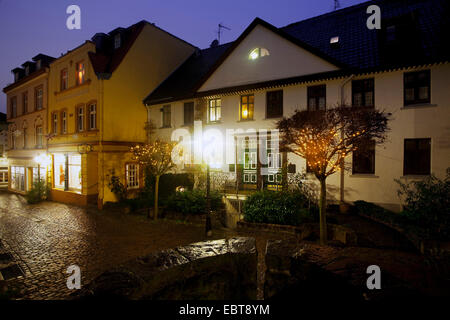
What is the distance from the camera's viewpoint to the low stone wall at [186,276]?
6.40 ft

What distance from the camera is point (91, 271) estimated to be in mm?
6574

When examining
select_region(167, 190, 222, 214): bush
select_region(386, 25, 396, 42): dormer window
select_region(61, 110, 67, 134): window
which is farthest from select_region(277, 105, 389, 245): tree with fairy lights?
select_region(61, 110, 67, 134): window

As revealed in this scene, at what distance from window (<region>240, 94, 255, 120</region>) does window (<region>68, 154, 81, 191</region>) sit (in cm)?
1109

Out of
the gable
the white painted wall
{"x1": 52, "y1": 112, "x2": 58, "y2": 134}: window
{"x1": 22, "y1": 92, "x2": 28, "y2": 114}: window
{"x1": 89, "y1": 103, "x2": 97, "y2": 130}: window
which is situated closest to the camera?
the white painted wall

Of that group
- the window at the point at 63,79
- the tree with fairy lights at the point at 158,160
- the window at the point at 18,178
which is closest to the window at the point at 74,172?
the window at the point at 63,79

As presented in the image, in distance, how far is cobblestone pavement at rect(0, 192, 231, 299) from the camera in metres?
6.30

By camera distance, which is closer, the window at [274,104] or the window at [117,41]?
the window at [274,104]

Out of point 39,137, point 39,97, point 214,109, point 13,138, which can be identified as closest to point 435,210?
point 214,109

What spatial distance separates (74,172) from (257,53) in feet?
46.3

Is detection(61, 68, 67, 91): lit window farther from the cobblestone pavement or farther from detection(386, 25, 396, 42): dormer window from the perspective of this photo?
detection(386, 25, 396, 42): dormer window

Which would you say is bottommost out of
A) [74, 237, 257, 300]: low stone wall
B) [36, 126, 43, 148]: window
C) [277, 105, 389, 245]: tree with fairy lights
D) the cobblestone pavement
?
the cobblestone pavement

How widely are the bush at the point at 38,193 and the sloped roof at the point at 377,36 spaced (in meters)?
12.0

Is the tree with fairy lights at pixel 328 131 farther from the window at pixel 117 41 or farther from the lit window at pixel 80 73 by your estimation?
the window at pixel 117 41
